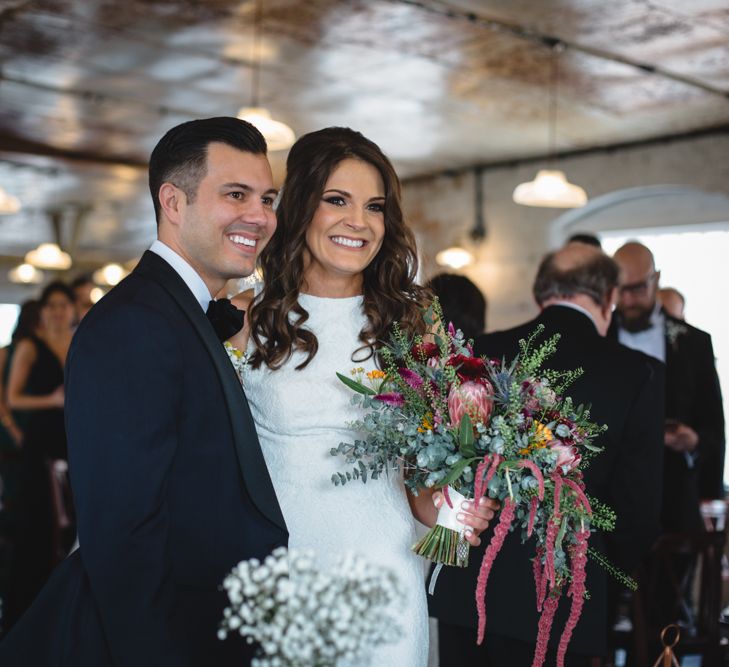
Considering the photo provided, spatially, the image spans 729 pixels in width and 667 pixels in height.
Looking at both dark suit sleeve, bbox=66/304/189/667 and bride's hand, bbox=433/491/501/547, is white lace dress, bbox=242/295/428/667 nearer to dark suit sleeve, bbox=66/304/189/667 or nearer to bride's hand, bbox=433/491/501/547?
bride's hand, bbox=433/491/501/547

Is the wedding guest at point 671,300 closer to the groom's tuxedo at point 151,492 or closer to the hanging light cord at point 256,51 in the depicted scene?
the hanging light cord at point 256,51

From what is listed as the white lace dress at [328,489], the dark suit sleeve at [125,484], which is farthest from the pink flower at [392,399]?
the dark suit sleeve at [125,484]

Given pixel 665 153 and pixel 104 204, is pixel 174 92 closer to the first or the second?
pixel 665 153

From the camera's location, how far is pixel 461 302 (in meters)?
4.28

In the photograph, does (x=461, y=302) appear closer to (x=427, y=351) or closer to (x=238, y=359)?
(x=238, y=359)

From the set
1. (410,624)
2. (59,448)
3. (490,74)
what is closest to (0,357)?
(59,448)

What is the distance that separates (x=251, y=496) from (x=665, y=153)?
32.6 ft

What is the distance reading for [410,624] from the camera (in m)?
2.32

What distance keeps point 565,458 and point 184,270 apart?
849 mm

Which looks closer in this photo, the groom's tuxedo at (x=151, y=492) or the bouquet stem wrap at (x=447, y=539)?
the groom's tuxedo at (x=151, y=492)

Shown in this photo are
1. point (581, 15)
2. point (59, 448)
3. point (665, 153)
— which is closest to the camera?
point (59, 448)

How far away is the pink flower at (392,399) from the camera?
83.2 inches

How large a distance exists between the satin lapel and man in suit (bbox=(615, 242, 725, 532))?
3.21 metres

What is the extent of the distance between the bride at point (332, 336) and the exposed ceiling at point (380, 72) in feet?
15.7
